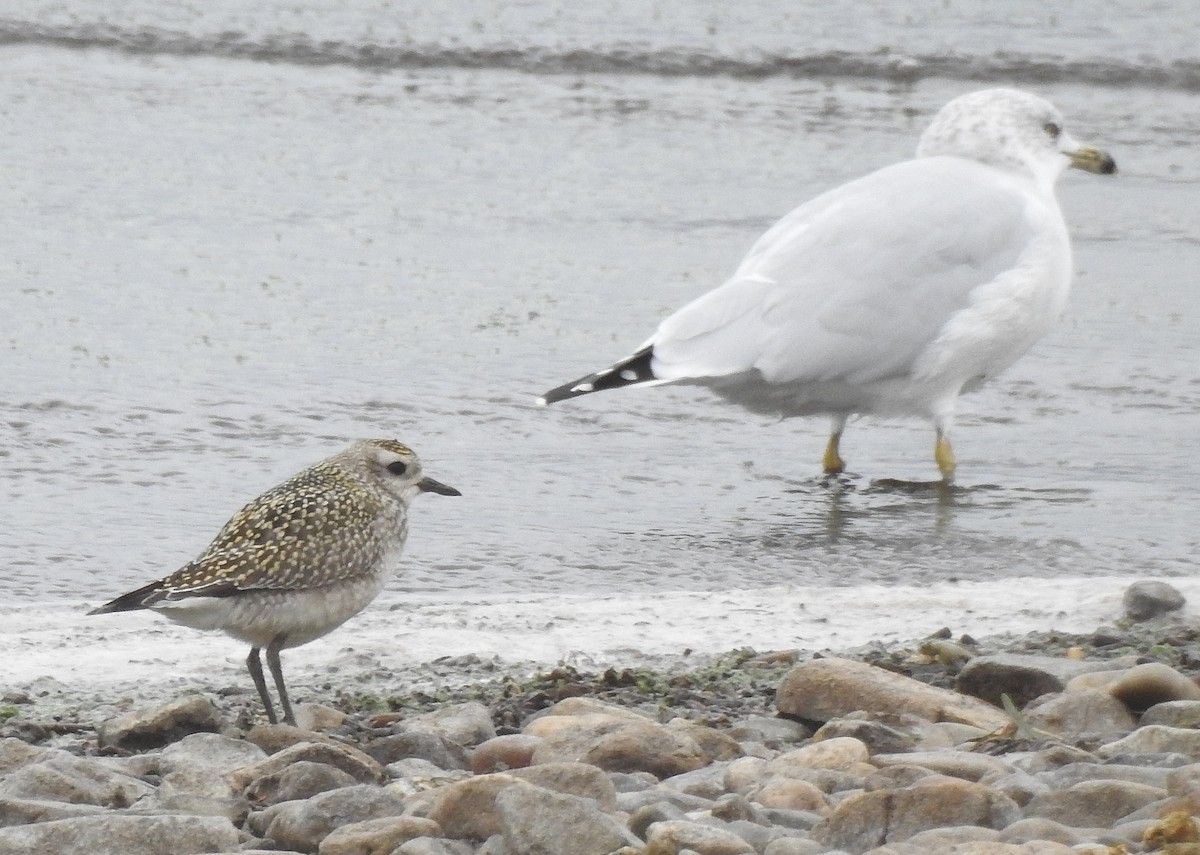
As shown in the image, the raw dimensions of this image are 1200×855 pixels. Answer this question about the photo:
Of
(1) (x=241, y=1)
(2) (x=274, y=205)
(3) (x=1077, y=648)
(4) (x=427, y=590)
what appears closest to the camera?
(3) (x=1077, y=648)

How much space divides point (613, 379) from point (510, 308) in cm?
195

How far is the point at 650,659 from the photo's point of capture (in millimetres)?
4852

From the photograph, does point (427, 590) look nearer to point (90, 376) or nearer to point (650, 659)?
point (650, 659)

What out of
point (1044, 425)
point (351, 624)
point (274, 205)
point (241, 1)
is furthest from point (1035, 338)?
point (241, 1)

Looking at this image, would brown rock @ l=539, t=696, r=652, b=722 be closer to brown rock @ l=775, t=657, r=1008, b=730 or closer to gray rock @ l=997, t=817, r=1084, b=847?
brown rock @ l=775, t=657, r=1008, b=730

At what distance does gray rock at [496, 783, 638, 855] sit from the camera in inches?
124

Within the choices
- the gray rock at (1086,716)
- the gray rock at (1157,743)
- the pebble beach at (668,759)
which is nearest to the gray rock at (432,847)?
the pebble beach at (668,759)

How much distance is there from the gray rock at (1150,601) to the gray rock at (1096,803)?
1866mm

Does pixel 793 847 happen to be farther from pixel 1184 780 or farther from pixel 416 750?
pixel 416 750

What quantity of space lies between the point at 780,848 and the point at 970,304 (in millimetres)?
4034

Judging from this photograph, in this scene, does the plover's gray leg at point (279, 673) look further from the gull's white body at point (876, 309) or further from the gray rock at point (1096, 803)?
the gull's white body at point (876, 309)

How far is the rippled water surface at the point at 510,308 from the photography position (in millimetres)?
6125

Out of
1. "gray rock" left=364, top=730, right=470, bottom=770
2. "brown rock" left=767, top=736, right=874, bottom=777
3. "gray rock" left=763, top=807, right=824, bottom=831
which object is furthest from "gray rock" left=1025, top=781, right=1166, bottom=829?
"gray rock" left=364, top=730, right=470, bottom=770

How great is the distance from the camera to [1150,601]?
5.12m
